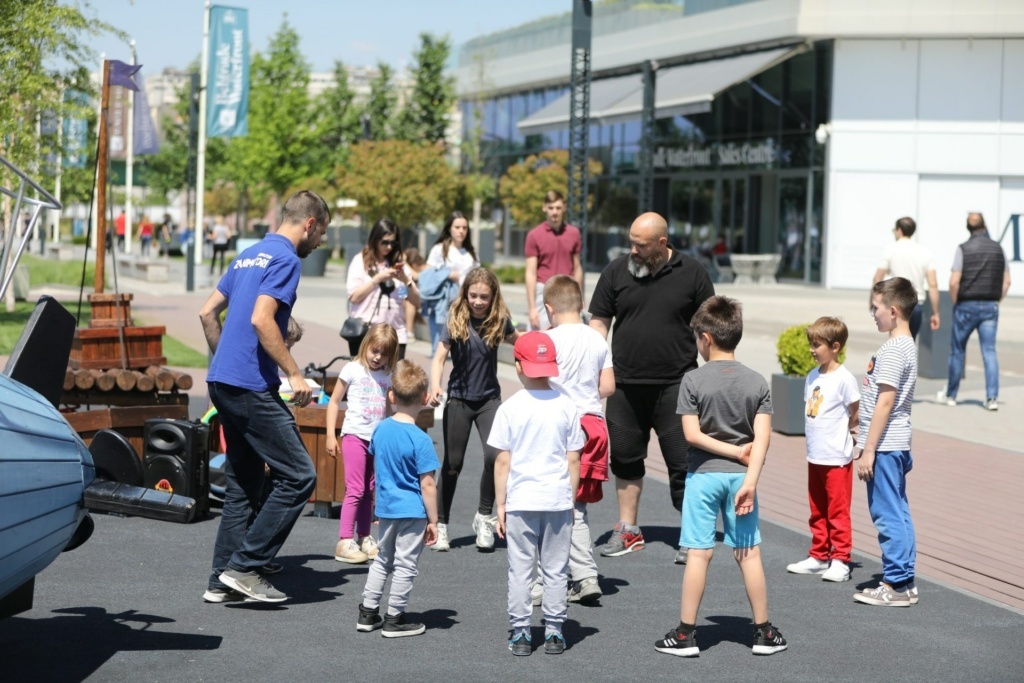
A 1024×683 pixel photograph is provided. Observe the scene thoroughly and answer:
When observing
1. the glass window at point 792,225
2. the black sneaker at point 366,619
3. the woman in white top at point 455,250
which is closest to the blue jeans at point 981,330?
the woman in white top at point 455,250

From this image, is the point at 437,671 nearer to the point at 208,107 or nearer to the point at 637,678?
the point at 637,678

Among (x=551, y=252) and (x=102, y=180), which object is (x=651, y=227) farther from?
(x=102, y=180)

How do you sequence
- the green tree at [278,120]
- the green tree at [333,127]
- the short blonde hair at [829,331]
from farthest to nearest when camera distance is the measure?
1. the green tree at [333,127]
2. the green tree at [278,120]
3. the short blonde hair at [829,331]

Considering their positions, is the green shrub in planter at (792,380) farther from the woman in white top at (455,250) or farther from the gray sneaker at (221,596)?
the gray sneaker at (221,596)

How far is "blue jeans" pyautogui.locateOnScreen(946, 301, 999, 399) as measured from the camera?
13445 millimetres

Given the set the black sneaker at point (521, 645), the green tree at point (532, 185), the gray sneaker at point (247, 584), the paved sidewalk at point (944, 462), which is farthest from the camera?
the green tree at point (532, 185)

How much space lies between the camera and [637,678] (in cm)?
536

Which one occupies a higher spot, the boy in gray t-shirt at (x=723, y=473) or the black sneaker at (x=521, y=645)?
the boy in gray t-shirt at (x=723, y=473)

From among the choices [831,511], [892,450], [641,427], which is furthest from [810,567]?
[641,427]

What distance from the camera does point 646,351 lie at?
7.39 meters

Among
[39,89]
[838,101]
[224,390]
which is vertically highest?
[838,101]

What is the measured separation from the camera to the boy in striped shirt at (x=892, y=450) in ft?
21.4

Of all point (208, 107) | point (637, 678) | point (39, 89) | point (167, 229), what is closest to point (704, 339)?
point (637, 678)

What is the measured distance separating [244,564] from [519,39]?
48213 mm
